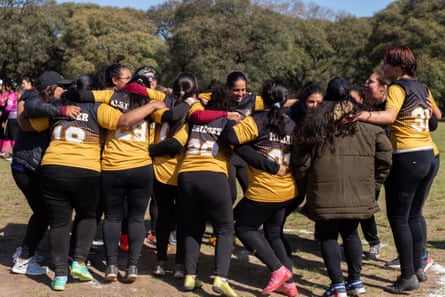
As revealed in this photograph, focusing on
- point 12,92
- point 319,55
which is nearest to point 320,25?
point 319,55

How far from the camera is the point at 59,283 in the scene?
4.79m

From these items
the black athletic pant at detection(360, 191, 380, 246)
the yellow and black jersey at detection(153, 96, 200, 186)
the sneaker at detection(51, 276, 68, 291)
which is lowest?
the sneaker at detection(51, 276, 68, 291)

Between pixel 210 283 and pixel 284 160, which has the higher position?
pixel 284 160

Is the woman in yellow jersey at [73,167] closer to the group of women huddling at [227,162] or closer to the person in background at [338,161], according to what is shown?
the group of women huddling at [227,162]

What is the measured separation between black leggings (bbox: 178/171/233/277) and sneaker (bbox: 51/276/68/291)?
1.13m

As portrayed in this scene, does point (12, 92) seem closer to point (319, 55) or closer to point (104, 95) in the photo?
point (104, 95)

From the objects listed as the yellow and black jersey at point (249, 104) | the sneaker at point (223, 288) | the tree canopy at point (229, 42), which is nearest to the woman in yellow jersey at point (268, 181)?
the sneaker at point (223, 288)

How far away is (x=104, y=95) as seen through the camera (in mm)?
4898

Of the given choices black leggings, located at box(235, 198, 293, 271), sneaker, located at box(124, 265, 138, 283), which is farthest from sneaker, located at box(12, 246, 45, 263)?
black leggings, located at box(235, 198, 293, 271)

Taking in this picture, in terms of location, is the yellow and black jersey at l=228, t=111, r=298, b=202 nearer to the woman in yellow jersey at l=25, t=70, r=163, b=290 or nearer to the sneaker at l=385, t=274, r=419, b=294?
the woman in yellow jersey at l=25, t=70, r=163, b=290

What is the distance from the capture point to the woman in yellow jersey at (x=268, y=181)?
182 inches

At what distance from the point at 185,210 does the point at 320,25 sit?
49.8 metres

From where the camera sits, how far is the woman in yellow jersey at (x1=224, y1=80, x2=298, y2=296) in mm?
4621

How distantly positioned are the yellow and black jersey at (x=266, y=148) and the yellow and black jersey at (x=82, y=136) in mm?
1169
